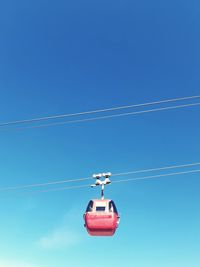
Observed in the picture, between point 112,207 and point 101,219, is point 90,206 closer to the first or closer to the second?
point 101,219

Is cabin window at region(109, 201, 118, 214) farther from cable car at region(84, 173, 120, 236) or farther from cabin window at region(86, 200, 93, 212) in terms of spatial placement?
cabin window at region(86, 200, 93, 212)

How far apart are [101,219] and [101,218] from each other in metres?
0.05

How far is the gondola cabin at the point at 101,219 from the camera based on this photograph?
18891mm

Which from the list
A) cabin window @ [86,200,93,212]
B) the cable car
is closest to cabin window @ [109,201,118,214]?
the cable car

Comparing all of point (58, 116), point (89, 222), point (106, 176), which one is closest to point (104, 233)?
point (89, 222)

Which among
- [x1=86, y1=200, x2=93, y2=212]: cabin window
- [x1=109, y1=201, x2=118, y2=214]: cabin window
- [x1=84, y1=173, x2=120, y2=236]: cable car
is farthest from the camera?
[x1=86, y1=200, x2=93, y2=212]: cabin window

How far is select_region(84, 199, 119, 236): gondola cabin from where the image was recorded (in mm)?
18891

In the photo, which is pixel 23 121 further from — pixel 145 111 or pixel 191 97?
pixel 191 97

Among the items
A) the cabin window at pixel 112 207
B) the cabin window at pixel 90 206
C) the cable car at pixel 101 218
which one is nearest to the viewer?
the cable car at pixel 101 218

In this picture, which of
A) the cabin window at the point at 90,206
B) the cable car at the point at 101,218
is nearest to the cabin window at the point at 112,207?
the cable car at the point at 101,218

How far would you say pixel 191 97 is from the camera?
14609mm

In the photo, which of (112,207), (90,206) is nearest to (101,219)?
(112,207)

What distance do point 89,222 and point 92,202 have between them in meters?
1.06

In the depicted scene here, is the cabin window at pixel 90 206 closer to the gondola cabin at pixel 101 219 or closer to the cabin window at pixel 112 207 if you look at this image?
the gondola cabin at pixel 101 219
